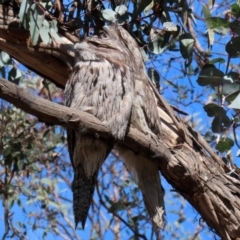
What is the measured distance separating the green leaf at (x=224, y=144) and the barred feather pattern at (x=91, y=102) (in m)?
0.44

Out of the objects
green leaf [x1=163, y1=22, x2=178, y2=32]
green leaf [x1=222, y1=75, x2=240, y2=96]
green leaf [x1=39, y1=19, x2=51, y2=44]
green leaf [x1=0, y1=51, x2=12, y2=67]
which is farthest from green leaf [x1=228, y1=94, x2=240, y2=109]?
green leaf [x1=0, y1=51, x2=12, y2=67]

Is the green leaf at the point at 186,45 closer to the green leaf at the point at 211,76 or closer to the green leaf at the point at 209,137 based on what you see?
the green leaf at the point at 211,76

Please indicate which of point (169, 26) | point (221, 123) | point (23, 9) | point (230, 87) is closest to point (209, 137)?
point (221, 123)

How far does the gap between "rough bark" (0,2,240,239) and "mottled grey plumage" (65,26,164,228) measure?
3.6 inches

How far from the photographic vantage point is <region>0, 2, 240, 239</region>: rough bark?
302 cm

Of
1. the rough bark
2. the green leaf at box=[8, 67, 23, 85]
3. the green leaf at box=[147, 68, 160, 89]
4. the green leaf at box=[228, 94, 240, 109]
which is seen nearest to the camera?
the green leaf at box=[228, 94, 240, 109]

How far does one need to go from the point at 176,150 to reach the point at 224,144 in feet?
0.73

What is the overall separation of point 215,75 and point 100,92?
0.57 metres

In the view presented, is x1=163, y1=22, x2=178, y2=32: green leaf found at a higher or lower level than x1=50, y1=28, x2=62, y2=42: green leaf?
higher

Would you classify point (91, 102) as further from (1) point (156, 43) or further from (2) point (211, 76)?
(2) point (211, 76)

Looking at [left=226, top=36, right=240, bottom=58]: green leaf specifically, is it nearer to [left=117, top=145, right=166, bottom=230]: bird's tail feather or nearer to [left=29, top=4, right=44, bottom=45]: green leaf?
[left=117, top=145, right=166, bottom=230]: bird's tail feather

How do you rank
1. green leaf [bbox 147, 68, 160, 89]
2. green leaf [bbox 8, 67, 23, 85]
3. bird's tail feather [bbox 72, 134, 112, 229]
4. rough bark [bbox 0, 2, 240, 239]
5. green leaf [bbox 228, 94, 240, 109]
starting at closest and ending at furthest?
green leaf [bbox 228, 94, 240, 109], rough bark [bbox 0, 2, 240, 239], bird's tail feather [bbox 72, 134, 112, 229], green leaf [bbox 147, 68, 160, 89], green leaf [bbox 8, 67, 23, 85]

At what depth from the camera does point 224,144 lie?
A: 307cm

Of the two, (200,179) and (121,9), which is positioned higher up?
(121,9)
